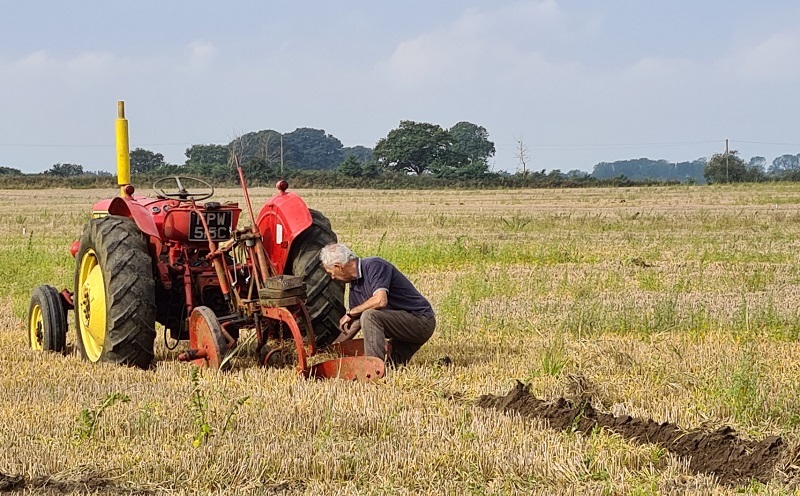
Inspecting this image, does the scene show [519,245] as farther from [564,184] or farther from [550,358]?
[564,184]

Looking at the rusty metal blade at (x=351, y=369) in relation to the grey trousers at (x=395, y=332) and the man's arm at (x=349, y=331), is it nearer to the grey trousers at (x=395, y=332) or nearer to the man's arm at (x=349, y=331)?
the grey trousers at (x=395, y=332)

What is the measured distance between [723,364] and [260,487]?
11.8ft

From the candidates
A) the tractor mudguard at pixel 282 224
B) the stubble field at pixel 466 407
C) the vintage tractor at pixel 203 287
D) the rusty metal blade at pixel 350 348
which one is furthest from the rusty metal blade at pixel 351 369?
the tractor mudguard at pixel 282 224

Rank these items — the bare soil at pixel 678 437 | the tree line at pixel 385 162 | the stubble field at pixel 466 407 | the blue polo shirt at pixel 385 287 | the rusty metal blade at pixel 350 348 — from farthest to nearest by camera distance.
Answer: the tree line at pixel 385 162
the rusty metal blade at pixel 350 348
the blue polo shirt at pixel 385 287
the bare soil at pixel 678 437
the stubble field at pixel 466 407

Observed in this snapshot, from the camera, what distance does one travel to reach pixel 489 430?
5.34 meters

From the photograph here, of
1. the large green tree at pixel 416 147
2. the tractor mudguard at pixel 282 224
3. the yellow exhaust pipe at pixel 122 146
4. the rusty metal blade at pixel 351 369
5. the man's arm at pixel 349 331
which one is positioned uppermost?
the large green tree at pixel 416 147

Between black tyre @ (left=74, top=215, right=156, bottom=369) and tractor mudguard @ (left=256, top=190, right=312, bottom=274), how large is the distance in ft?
3.03

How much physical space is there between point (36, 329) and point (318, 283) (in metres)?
2.66

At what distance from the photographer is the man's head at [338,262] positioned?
6832 millimetres

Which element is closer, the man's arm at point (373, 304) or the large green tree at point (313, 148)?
the man's arm at point (373, 304)

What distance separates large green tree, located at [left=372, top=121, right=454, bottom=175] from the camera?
8969 centimetres

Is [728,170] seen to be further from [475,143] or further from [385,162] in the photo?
[475,143]

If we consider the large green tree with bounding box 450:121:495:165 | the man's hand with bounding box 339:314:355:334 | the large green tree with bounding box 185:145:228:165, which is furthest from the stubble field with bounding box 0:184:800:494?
the large green tree with bounding box 450:121:495:165

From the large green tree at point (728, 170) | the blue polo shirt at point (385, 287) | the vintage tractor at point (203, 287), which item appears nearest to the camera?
the vintage tractor at point (203, 287)
